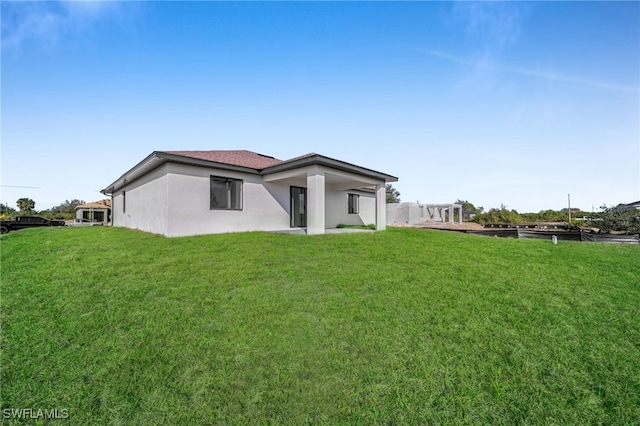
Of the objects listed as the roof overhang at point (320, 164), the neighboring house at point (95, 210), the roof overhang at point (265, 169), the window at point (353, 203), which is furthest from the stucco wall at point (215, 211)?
the neighboring house at point (95, 210)

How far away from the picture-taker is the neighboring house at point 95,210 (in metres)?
25.2

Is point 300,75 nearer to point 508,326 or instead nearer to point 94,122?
point 94,122

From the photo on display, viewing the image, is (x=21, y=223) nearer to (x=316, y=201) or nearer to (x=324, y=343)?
(x=316, y=201)

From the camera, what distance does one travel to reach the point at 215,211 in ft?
35.3

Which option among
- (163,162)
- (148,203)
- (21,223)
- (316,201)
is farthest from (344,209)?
(21,223)

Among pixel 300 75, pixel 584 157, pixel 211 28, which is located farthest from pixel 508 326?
pixel 584 157

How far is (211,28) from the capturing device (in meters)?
9.85

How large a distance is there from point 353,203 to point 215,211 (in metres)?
9.83

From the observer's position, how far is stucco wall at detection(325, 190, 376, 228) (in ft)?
53.7

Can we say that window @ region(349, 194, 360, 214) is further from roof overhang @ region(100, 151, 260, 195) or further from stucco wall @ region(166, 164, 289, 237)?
roof overhang @ region(100, 151, 260, 195)

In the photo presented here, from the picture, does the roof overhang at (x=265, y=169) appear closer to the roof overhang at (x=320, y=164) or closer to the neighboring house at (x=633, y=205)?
the roof overhang at (x=320, y=164)

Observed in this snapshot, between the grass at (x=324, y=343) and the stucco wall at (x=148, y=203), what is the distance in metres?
4.32

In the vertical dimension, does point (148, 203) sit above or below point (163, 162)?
below

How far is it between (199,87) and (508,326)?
12774mm
